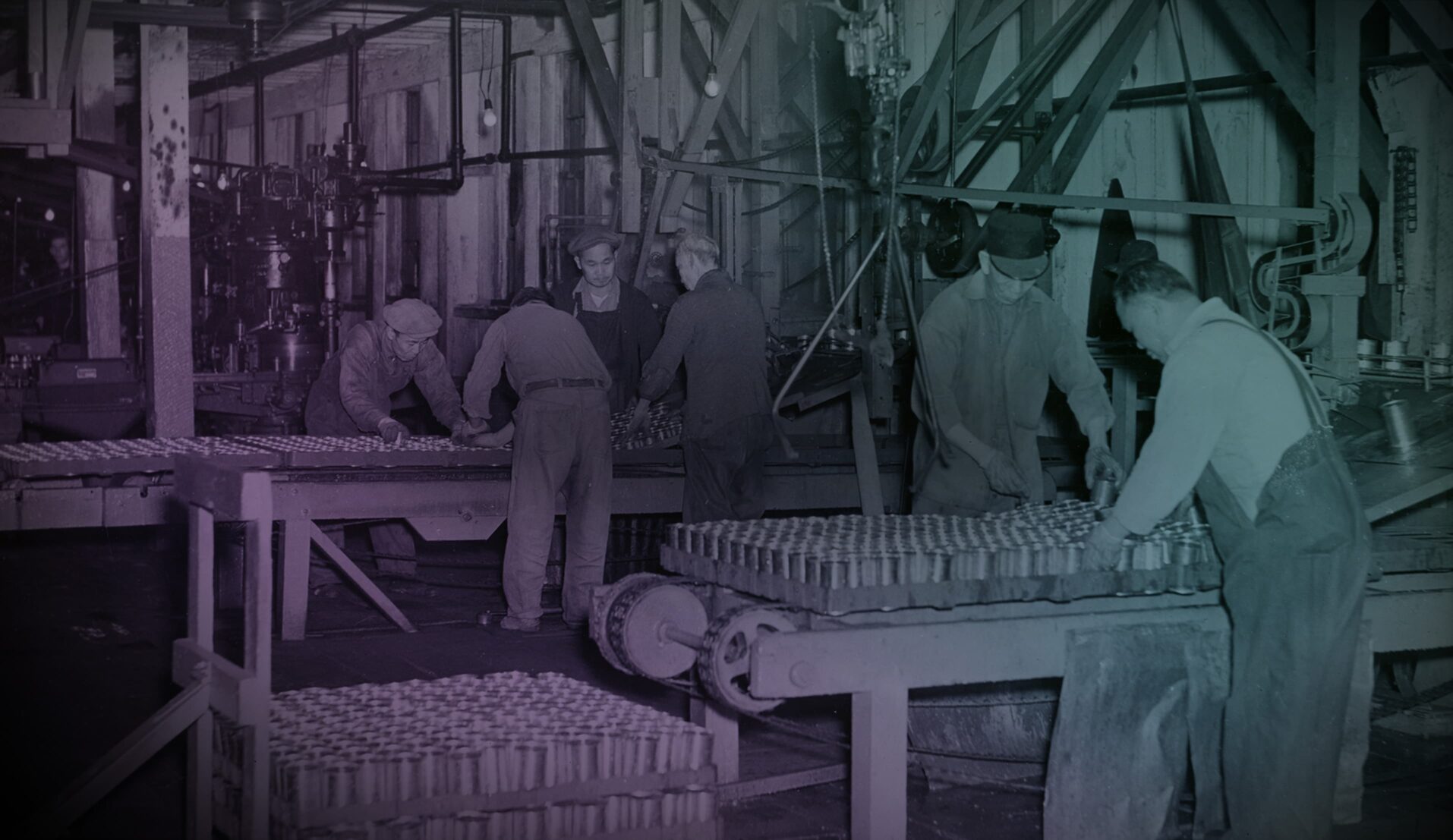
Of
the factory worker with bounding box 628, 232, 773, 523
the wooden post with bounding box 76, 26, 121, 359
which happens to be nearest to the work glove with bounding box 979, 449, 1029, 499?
the factory worker with bounding box 628, 232, 773, 523

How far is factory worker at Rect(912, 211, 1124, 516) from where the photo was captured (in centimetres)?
611

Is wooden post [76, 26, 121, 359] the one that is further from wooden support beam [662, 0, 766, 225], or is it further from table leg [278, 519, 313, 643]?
wooden support beam [662, 0, 766, 225]

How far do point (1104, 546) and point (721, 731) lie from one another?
1480 mm

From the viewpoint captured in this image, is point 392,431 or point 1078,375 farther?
point 392,431

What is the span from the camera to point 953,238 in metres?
8.05

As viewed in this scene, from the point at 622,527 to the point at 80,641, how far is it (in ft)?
10.4

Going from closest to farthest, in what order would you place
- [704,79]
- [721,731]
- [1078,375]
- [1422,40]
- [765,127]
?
1. [721,731]
2. [1078,375]
3. [1422,40]
4. [765,127]
5. [704,79]

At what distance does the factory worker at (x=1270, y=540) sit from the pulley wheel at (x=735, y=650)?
1.02m

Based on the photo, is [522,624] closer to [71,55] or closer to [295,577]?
[295,577]

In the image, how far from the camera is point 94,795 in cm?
383

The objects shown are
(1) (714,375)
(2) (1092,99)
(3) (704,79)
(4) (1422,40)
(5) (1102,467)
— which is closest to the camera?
(5) (1102,467)

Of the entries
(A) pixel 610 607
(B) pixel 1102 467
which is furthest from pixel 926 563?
(B) pixel 1102 467

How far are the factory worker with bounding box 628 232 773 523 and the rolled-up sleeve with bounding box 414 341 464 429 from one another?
168cm

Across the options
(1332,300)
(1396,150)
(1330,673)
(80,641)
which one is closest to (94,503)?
(80,641)
